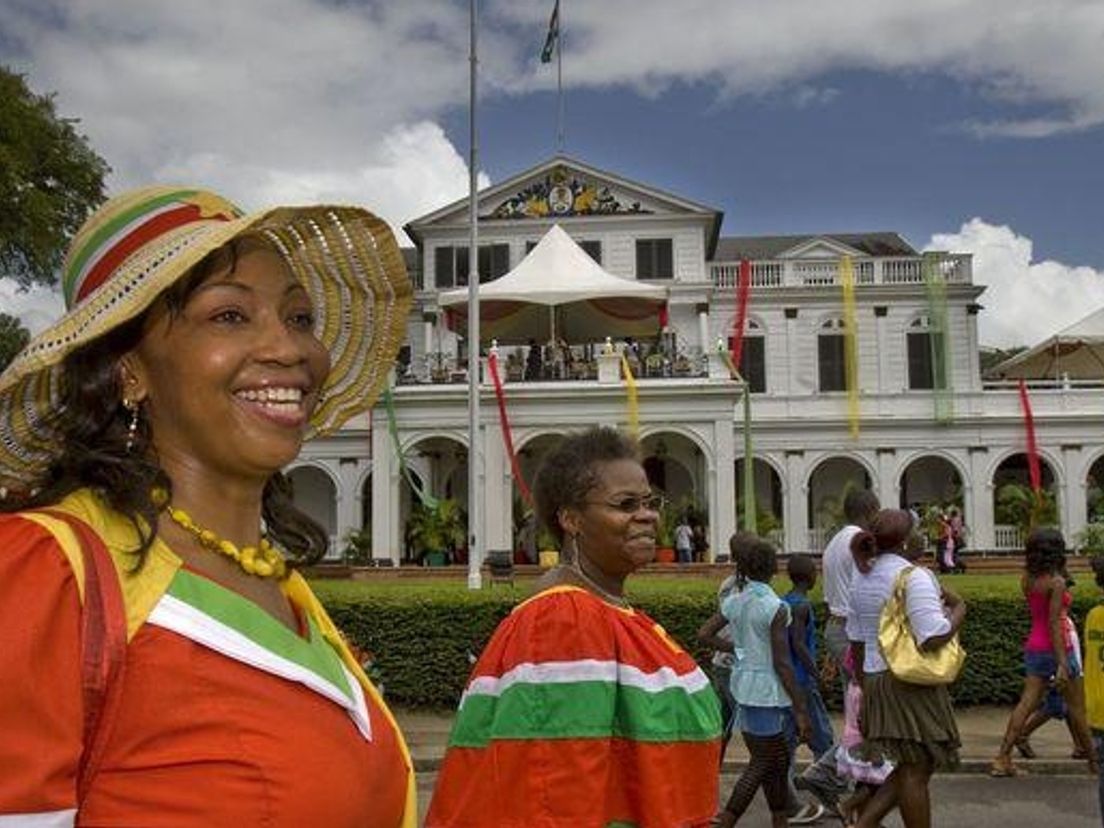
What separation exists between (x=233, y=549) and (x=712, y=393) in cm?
2647

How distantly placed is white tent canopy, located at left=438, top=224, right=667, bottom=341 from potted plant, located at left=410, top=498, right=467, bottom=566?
4.77 m

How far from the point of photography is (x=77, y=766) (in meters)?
1.44

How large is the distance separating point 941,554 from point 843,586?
21.2 meters

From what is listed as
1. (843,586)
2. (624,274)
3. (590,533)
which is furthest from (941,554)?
(590,533)

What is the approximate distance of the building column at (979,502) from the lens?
106ft

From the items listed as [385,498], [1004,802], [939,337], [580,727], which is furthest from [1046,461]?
[580,727]

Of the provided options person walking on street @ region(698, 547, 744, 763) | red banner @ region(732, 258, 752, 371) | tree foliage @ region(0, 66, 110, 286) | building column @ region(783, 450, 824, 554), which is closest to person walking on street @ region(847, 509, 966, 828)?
person walking on street @ region(698, 547, 744, 763)

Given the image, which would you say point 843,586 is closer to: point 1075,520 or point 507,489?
point 507,489

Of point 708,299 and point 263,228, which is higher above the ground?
point 708,299

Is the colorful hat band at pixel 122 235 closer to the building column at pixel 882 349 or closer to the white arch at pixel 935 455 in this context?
the white arch at pixel 935 455

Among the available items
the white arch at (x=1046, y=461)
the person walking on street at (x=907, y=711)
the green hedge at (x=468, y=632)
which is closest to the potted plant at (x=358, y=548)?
the white arch at (x=1046, y=461)

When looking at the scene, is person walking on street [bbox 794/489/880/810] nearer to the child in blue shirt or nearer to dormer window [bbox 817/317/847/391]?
the child in blue shirt

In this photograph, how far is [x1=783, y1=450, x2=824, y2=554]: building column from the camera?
33.5 m

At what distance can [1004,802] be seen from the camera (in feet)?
27.2
